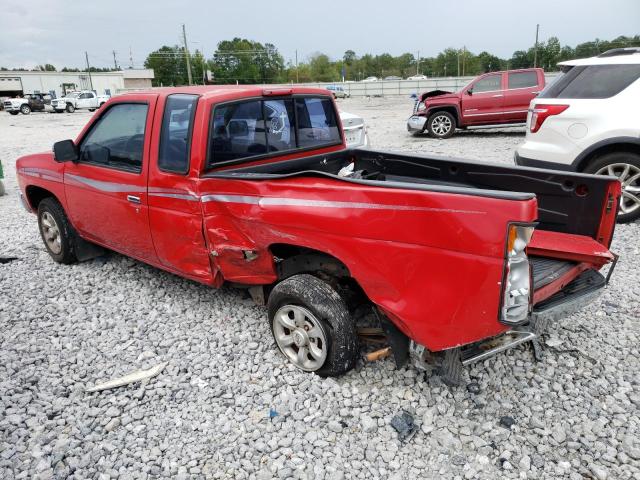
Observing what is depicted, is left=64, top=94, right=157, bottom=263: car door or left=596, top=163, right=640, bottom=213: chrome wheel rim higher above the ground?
left=64, top=94, right=157, bottom=263: car door

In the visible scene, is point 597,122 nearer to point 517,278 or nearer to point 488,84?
point 517,278

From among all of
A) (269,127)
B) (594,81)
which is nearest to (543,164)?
(594,81)

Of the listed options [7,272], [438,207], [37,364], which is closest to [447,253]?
[438,207]

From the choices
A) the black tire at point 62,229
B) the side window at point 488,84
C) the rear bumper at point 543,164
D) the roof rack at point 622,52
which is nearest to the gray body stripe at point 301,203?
the black tire at point 62,229

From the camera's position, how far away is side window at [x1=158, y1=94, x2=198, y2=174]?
137 inches

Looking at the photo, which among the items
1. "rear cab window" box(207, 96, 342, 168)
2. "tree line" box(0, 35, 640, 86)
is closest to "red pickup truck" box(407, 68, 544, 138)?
"rear cab window" box(207, 96, 342, 168)

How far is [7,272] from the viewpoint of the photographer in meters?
5.09

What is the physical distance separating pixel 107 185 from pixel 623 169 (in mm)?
5632

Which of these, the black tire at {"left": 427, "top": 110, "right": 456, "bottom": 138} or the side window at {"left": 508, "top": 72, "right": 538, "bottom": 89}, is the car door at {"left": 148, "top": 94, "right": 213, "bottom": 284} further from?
the side window at {"left": 508, "top": 72, "right": 538, "bottom": 89}

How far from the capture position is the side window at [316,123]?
13.5ft

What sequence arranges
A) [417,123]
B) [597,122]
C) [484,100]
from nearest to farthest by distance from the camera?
[597,122] → [484,100] → [417,123]

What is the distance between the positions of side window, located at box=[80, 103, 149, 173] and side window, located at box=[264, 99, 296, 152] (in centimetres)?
98

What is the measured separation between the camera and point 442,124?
572 inches

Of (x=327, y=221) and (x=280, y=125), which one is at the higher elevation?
(x=280, y=125)
